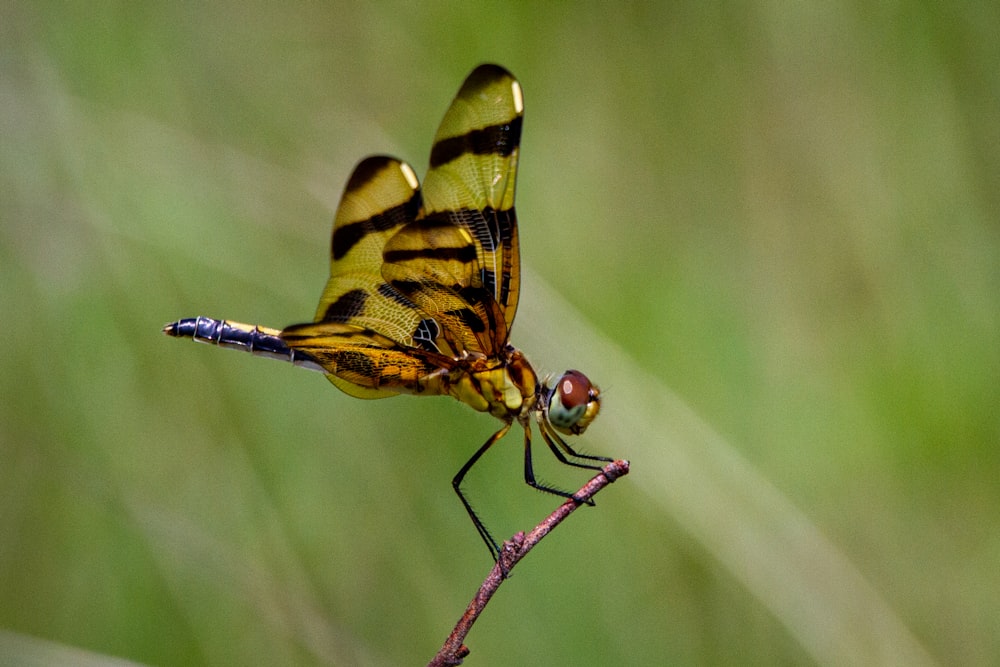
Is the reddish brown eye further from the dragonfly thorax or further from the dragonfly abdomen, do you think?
the dragonfly abdomen

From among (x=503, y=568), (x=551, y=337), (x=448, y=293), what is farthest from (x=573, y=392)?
(x=503, y=568)

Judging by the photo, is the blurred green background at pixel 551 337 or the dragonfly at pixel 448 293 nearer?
the dragonfly at pixel 448 293

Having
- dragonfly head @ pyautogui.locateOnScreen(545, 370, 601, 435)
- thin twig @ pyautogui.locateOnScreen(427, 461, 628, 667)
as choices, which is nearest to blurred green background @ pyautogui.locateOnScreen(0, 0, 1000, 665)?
dragonfly head @ pyautogui.locateOnScreen(545, 370, 601, 435)

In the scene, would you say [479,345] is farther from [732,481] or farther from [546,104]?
[546,104]

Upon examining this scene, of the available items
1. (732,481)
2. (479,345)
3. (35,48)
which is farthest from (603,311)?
(35,48)

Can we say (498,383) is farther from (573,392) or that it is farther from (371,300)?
(371,300)

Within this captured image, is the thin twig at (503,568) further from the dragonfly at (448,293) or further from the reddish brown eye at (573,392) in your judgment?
the dragonfly at (448,293)

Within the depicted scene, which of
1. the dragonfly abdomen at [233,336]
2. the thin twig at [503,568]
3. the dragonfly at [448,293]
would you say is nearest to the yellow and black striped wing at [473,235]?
the dragonfly at [448,293]
